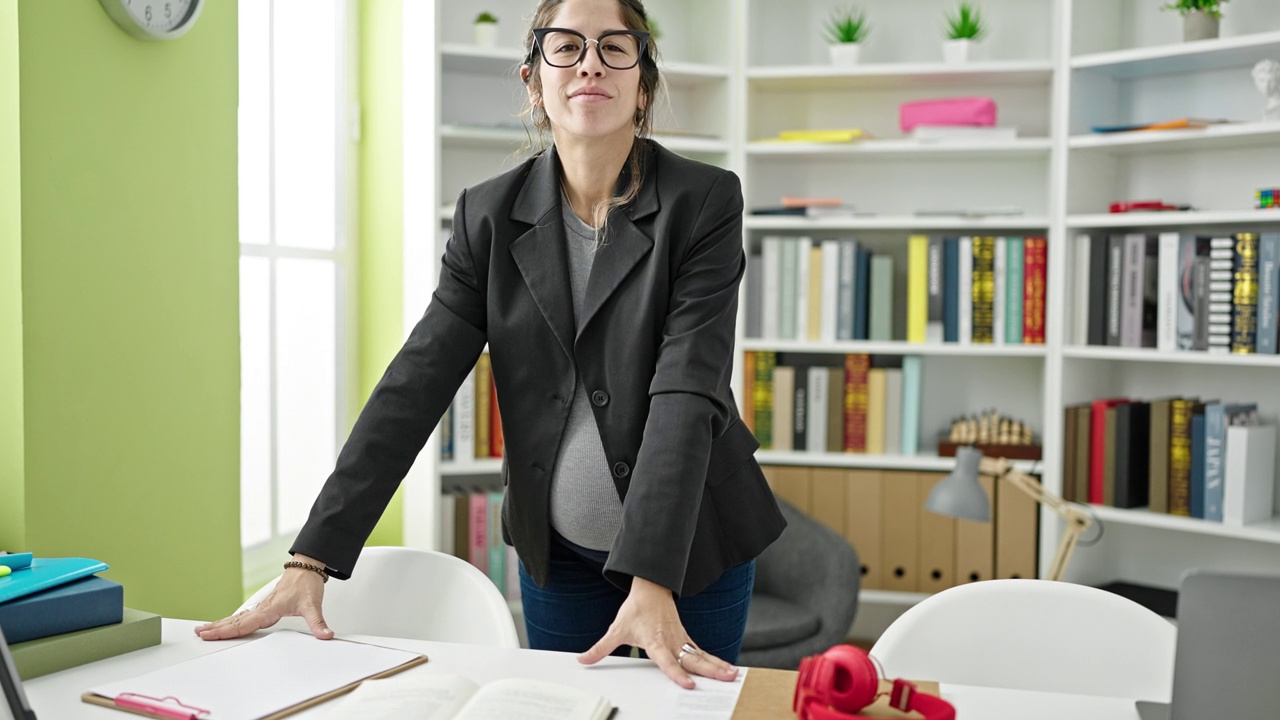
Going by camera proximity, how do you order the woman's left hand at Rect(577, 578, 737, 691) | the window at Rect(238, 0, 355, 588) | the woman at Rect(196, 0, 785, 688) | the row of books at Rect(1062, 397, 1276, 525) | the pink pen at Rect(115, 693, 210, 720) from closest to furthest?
the pink pen at Rect(115, 693, 210, 720) < the woman's left hand at Rect(577, 578, 737, 691) < the woman at Rect(196, 0, 785, 688) < the window at Rect(238, 0, 355, 588) < the row of books at Rect(1062, 397, 1276, 525)

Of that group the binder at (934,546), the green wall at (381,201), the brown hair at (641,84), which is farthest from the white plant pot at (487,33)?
the binder at (934,546)

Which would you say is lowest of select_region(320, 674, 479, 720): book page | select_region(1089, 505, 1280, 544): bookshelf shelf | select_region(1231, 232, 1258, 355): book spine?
select_region(1089, 505, 1280, 544): bookshelf shelf

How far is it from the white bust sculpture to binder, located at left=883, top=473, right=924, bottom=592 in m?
1.33

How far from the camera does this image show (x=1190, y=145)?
10.1 feet

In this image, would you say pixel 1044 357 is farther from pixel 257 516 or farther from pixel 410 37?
pixel 257 516

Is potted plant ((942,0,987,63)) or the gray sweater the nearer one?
the gray sweater

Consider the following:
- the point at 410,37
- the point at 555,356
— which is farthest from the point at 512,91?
the point at 555,356

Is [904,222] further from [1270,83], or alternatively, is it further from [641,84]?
[641,84]

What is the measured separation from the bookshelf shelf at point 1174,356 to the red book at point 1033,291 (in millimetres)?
108

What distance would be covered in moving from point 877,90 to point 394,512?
198 centimetres

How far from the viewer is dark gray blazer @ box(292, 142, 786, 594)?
141 centimetres

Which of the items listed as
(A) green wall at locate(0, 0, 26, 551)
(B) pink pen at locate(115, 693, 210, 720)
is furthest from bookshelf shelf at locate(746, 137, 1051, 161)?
(B) pink pen at locate(115, 693, 210, 720)

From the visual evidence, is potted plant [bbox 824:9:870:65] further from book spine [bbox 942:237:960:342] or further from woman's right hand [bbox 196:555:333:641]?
woman's right hand [bbox 196:555:333:641]

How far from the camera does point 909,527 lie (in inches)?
126
